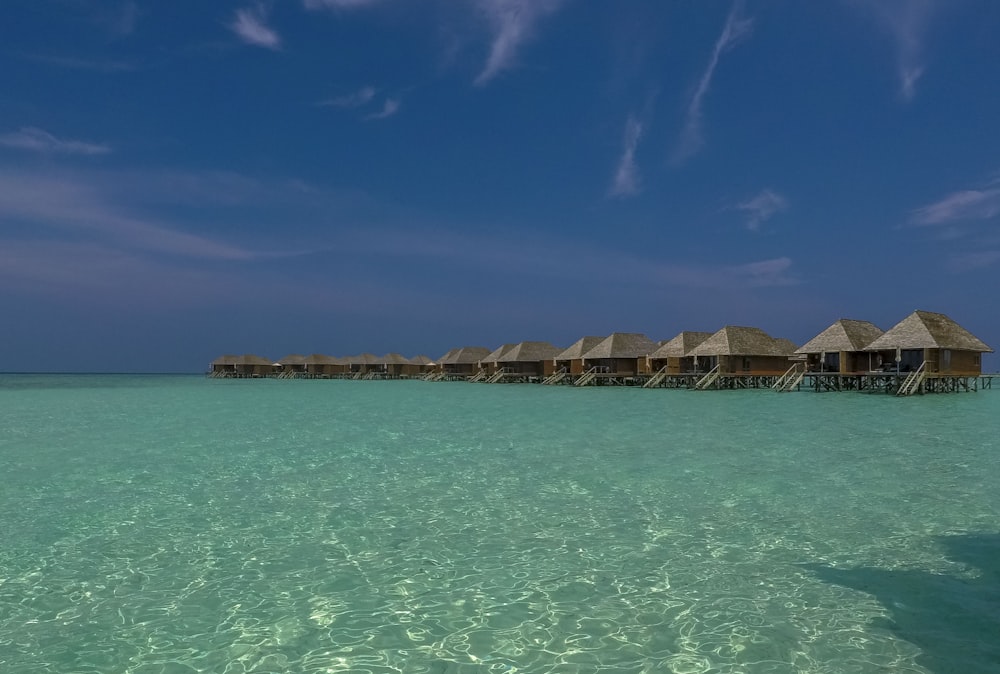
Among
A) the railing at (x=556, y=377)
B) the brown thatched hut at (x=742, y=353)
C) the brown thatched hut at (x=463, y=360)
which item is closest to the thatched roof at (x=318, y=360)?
the brown thatched hut at (x=463, y=360)

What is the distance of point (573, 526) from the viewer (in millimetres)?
7492

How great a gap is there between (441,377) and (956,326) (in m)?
48.4

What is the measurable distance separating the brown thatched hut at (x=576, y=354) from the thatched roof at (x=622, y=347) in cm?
104

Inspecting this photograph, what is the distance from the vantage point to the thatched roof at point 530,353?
193 ft

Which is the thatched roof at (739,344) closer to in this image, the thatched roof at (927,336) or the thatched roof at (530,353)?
the thatched roof at (927,336)

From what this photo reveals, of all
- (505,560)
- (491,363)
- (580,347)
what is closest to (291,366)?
(491,363)

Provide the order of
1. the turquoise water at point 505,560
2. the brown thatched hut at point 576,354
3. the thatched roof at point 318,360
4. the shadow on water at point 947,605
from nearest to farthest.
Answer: the shadow on water at point 947,605, the turquoise water at point 505,560, the brown thatched hut at point 576,354, the thatched roof at point 318,360

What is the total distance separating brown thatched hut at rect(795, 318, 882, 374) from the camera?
1435 inches

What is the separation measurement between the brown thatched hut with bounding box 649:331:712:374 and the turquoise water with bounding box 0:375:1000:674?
1204 inches

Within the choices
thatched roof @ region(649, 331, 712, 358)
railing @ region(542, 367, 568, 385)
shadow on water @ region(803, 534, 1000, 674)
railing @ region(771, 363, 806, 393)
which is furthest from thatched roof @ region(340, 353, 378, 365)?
shadow on water @ region(803, 534, 1000, 674)

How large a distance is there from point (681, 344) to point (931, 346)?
607 inches

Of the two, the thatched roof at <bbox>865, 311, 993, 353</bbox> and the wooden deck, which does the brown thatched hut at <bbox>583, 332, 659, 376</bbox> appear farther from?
the thatched roof at <bbox>865, 311, 993, 353</bbox>

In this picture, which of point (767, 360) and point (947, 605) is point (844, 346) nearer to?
point (767, 360)

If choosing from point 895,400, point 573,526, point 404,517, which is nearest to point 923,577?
point 573,526
